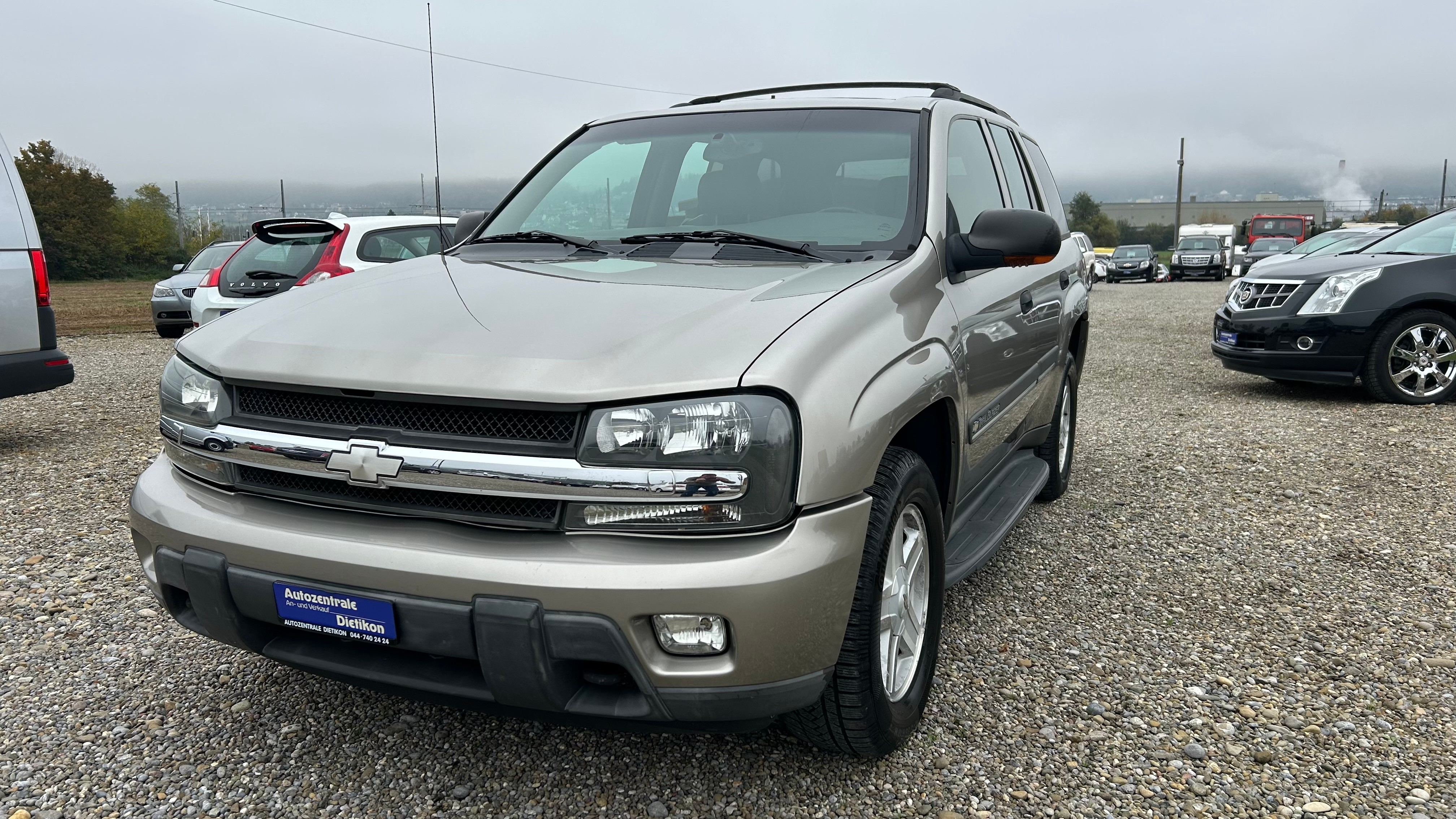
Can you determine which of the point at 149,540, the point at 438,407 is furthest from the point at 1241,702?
the point at 149,540

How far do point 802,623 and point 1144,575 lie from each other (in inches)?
101

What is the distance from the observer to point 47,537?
4.62m

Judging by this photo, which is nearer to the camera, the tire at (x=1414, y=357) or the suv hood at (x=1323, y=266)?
the tire at (x=1414, y=357)

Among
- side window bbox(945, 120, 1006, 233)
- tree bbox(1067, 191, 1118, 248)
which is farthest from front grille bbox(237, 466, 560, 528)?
tree bbox(1067, 191, 1118, 248)

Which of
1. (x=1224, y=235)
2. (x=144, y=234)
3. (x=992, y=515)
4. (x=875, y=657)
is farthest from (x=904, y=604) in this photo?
(x=144, y=234)

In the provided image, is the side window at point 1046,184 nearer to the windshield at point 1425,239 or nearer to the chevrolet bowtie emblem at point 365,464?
the chevrolet bowtie emblem at point 365,464

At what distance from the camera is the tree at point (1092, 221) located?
9900cm

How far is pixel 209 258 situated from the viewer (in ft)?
53.8

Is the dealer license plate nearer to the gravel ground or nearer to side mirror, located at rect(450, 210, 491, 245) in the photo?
the gravel ground

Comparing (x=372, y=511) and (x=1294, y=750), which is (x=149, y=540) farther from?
(x=1294, y=750)

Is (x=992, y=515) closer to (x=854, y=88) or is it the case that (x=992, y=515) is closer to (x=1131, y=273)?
(x=854, y=88)

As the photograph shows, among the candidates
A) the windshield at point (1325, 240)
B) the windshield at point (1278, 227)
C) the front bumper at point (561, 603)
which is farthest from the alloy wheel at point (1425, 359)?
the windshield at point (1278, 227)

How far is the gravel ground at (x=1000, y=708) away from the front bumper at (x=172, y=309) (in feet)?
36.7

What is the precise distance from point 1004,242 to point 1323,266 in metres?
6.89
